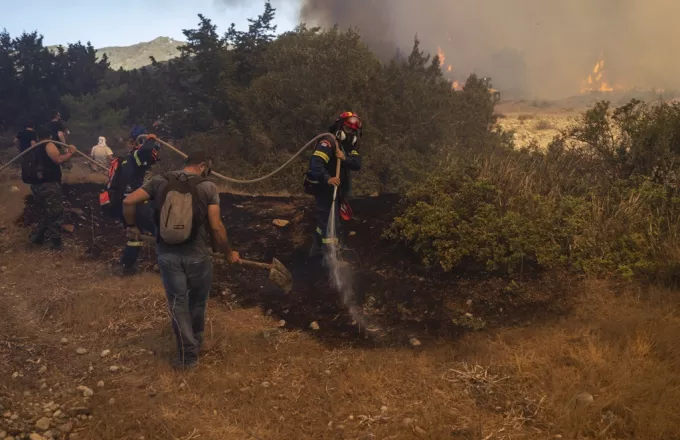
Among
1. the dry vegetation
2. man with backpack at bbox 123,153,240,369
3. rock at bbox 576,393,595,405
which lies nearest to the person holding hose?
the dry vegetation

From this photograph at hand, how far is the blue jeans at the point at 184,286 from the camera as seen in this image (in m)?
4.17

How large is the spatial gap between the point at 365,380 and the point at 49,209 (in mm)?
6456

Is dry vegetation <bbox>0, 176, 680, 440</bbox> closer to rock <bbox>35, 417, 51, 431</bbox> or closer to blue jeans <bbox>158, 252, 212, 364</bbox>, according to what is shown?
rock <bbox>35, 417, 51, 431</bbox>

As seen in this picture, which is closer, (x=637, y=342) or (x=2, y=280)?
(x=637, y=342)

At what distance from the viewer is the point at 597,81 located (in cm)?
4597

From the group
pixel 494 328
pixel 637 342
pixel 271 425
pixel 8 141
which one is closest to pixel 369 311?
pixel 494 328

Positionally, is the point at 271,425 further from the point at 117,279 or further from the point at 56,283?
the point at 56,283

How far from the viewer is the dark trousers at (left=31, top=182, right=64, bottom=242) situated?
768 cm

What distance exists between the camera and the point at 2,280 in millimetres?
6637

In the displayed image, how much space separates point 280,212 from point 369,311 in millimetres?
4011

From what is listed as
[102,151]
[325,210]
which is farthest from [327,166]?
[102,151]

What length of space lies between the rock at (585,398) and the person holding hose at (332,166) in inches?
141

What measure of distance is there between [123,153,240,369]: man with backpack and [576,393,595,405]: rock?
3107mm

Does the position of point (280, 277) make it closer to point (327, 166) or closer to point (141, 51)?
point (327, 166)
